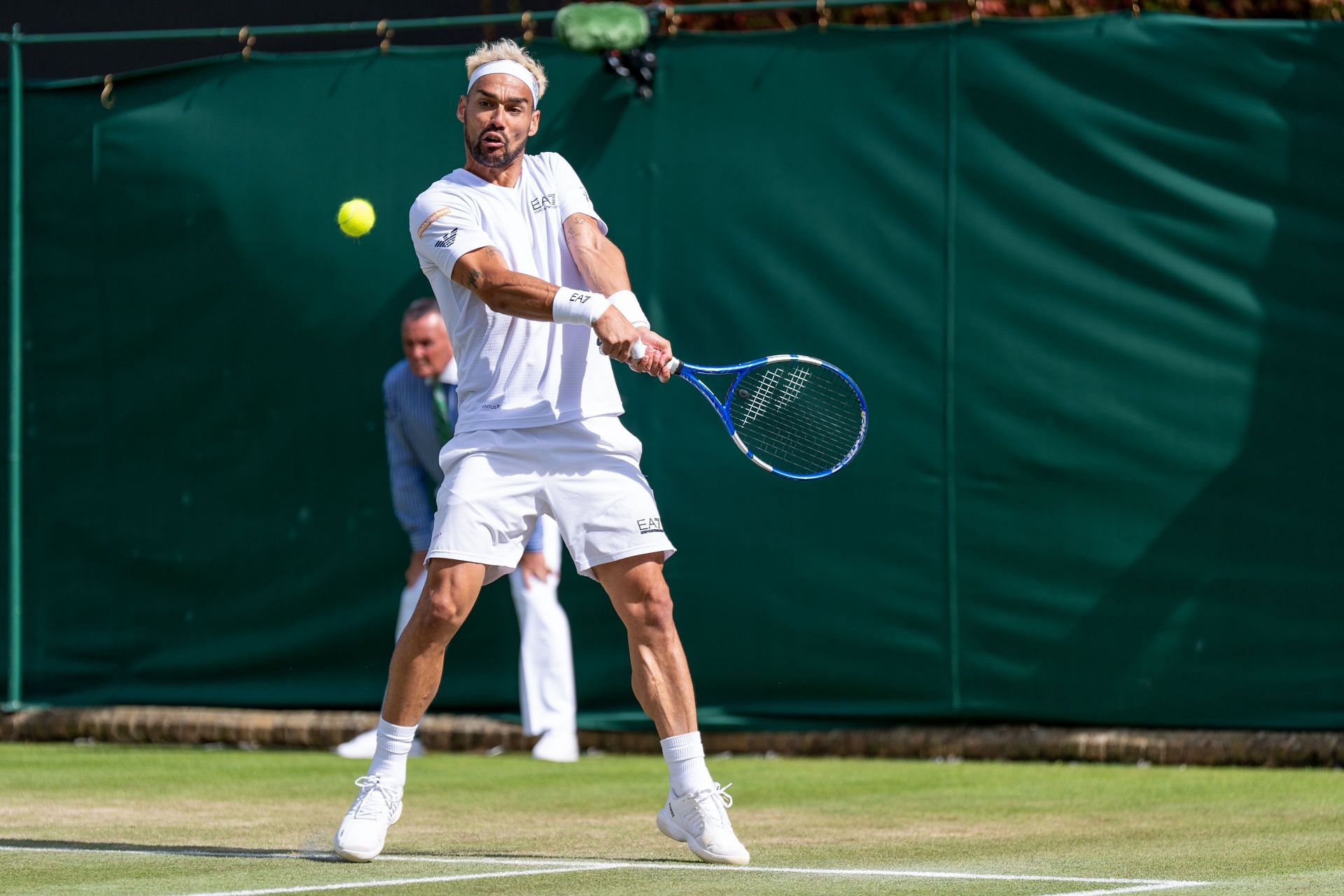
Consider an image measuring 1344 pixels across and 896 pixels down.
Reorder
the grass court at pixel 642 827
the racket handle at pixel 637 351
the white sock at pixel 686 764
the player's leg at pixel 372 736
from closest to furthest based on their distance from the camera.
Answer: the grass court at pixel 642 827 → the racket handle at pixel 637 351 → the white sock at pixel 686 764 → the player's leg at pixel 372 736

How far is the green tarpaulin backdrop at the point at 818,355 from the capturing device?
271 inches

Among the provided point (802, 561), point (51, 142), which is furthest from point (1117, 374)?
point (51, 142)

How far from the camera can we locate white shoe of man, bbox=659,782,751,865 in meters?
4.54

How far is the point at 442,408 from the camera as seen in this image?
7.24m

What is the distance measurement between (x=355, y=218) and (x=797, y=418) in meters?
2.01

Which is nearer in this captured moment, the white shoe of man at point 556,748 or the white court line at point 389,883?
the white court line at point 389,883

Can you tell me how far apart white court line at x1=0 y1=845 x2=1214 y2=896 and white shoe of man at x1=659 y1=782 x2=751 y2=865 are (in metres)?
0.03

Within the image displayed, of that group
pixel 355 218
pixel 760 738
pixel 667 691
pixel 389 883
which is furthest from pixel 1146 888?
pixel 355 218

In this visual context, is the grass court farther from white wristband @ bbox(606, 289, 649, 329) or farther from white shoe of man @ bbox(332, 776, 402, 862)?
white wristband @ bbox(606, 289, 649, 329)

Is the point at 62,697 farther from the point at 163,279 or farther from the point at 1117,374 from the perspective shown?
the point at 1117,374

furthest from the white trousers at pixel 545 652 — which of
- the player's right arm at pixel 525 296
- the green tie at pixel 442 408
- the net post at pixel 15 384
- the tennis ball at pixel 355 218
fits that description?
the player's right arm at pixel 525 296

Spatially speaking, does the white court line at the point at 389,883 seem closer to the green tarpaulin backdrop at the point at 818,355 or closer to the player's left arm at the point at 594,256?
the player's left arm at the point at 594,256

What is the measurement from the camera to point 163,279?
312 inches

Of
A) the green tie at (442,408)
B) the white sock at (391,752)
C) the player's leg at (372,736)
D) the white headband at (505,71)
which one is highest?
the white headband at (505,71)
